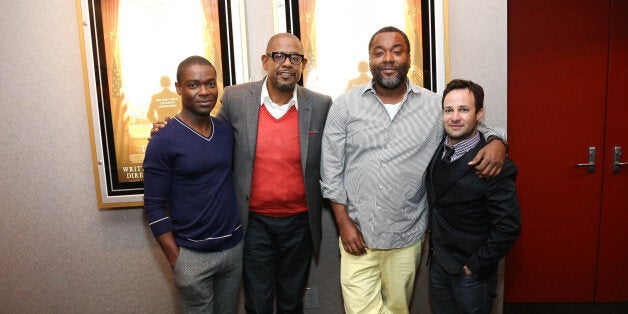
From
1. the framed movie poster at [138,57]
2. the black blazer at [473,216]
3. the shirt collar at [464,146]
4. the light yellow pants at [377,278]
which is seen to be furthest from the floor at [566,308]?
the framed movie poster at [138,57]

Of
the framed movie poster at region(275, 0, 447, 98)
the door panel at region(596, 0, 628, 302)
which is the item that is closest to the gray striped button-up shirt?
the framed movie poster at region(275, 0, 447, 98)

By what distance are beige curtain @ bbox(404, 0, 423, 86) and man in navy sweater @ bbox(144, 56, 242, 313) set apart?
3.76ft

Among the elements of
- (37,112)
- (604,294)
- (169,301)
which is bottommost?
(604,294)

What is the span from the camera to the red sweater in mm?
1792

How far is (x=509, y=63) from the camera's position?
2.50 m

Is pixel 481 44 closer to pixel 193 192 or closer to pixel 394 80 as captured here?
pixel 394 80

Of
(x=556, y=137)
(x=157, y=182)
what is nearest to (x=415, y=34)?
(x=556, y=137)

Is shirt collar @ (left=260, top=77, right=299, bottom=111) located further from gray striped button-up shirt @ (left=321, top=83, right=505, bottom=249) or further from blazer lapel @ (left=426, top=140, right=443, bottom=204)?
blazer lapel @ (left=426, top=140, right=443, bottom=204)

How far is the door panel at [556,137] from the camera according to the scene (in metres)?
2.46

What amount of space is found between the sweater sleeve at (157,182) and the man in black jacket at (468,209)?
1135mm

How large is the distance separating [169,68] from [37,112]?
0.84m

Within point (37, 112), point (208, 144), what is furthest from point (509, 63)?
point (37, 112)

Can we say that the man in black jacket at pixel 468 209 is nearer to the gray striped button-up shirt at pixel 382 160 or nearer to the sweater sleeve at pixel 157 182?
the gray striped button-up shirt at pixel 382 160

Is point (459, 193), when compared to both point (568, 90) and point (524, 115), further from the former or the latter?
point (568, 90)
